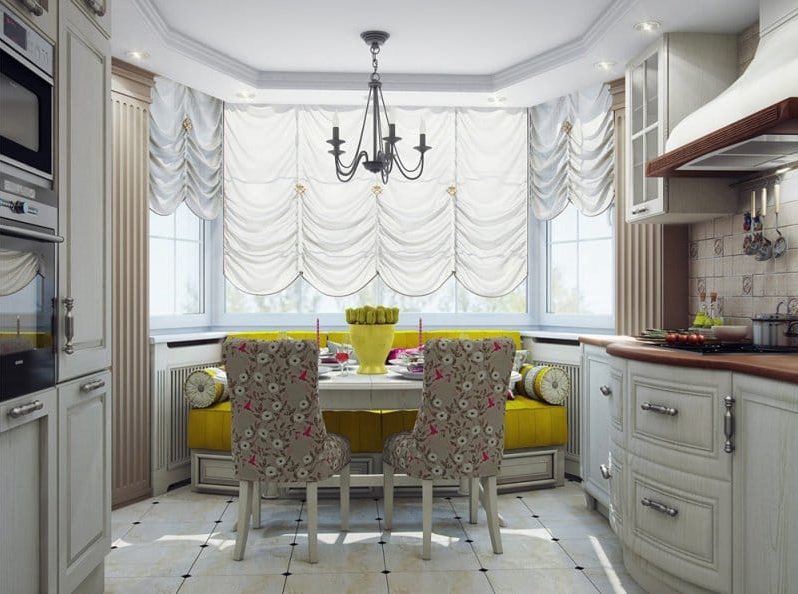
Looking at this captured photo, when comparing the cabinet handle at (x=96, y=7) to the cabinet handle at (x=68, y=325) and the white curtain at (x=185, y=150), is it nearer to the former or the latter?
the cabinet handle at (x=68, y=325)

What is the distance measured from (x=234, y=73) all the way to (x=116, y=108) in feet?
2.37

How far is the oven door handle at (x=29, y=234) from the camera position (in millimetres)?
1707

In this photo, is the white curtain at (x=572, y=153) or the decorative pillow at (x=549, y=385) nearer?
the decorative pillow at (x=549, y=385)

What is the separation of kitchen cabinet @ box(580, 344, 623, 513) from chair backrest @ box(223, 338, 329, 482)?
1.33m

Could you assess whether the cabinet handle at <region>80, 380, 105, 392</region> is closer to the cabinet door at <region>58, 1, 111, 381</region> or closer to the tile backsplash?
the cabinet door at <region>58, 1, 111, 381</region>

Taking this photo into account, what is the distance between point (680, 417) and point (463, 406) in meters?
0.84

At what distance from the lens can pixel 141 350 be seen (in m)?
3.64

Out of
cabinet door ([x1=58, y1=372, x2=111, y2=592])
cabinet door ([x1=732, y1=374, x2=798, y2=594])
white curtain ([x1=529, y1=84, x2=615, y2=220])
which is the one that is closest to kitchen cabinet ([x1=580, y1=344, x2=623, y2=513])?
cabinet door ([x1=732, y1=374, x2=798, y2=594])

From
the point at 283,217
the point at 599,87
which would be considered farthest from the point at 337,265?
the point at 599,87

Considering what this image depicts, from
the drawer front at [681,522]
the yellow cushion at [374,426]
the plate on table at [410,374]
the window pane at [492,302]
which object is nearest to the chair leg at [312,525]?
the plate on table at [410,374]

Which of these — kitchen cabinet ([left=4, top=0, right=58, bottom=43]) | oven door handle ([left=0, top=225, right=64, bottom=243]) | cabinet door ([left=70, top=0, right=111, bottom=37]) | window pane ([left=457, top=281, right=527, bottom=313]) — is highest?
cabinet door ([left=70, top=0, right=111, bottom=37])

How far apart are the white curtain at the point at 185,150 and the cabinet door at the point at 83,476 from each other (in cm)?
184

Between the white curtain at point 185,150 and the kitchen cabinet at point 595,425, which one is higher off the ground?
the white curtain at point 185,150

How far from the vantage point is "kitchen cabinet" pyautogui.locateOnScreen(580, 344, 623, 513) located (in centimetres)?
318
